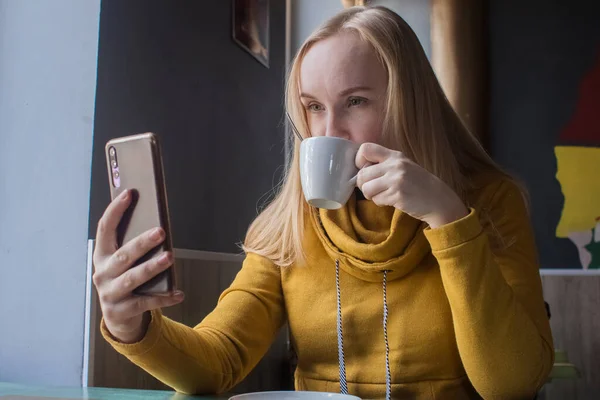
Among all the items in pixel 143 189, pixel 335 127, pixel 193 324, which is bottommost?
pixel 193 324

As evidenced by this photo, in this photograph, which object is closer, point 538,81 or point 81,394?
point 81,394

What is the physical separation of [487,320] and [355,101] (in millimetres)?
391

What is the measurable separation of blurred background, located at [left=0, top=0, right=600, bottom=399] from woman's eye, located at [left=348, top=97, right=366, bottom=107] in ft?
1.65

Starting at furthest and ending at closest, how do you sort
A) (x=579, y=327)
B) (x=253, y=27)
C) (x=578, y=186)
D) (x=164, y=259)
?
1. (x=578, y=186)
2. (x=579, y=327)
3. (x=253, y=27)
4. (x=164, y=259)

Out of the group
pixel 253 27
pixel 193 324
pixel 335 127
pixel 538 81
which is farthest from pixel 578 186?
pixel 335 127

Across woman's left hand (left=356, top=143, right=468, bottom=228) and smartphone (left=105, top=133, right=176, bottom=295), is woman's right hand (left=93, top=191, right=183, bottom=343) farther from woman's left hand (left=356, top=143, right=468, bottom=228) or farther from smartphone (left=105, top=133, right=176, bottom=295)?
woman's left hand (left=356, top=143, right=468, bottom=228)

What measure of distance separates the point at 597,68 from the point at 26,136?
2212 millimetres

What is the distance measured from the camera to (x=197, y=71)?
159cm

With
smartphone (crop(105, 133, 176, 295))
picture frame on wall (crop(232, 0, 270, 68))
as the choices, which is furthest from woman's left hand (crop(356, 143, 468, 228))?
picture frame on wall (crop(232, 0, 270, 68))

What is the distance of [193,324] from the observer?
145cm

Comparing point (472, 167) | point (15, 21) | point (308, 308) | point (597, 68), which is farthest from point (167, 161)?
point (597, 68)

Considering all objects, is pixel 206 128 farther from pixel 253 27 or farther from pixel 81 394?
pixel 81 394

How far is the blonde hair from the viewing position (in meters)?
1.01

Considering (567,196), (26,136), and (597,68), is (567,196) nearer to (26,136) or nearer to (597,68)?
(597,68)
